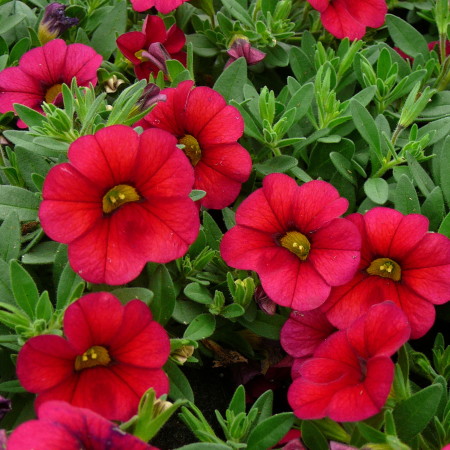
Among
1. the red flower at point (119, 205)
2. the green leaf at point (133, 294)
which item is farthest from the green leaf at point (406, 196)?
the green leaf at point (133, 294)

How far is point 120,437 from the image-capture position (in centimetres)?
91

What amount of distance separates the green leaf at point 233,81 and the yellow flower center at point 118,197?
451 millimetres

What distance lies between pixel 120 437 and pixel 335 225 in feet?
1.77

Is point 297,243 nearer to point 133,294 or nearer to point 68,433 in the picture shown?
point 133,294

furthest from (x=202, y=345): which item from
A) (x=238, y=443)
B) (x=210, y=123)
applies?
(x=210, y=123)

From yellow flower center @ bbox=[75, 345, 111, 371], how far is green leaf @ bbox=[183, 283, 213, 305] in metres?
0.23

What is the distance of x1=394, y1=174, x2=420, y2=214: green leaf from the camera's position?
4.41ft

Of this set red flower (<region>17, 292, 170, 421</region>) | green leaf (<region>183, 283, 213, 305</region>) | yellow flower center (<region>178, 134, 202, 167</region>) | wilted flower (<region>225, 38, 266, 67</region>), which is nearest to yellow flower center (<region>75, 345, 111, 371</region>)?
red flower (<region>17, 292, 170, 421</region>)

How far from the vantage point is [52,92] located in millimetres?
1570

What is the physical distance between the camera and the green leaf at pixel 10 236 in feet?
4.15

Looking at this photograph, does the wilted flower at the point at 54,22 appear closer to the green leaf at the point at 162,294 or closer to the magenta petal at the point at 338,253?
the green leaf at the point at 162,294

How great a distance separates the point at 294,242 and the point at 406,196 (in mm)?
250

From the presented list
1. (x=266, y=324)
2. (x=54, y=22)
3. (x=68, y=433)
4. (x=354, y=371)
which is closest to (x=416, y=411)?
(x=354, y=371)

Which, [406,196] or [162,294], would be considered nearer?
[162,294]
